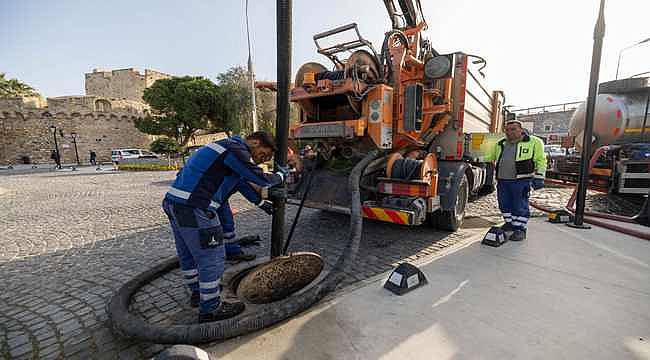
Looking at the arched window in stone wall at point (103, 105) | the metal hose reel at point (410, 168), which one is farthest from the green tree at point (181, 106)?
the metal hose reel at point (410, 168)

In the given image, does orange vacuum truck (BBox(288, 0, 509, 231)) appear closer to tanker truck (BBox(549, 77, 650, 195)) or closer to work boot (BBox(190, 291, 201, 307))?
work boot (BBox(190, 291, 201, 307))

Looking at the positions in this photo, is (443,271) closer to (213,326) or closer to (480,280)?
(480,280)

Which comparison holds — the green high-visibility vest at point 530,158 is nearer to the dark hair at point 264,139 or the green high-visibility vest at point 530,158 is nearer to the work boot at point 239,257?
the dark hair at point 264,139

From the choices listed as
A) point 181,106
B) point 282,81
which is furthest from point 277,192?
point 181,106

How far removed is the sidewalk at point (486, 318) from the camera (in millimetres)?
1765

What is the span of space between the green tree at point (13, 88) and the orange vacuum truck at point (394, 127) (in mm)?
44133

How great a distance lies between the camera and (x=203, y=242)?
187 cm

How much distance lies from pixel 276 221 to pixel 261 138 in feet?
2.52

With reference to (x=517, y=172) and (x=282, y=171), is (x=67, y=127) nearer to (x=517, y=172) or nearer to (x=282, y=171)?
(x=282, y=171)

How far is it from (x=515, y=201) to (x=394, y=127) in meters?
1.90

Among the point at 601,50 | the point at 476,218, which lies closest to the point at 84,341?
the point at 476,218

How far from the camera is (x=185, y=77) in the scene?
2452 centimetres

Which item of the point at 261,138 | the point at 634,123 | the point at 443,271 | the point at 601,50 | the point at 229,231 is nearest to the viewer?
the point at 261,138

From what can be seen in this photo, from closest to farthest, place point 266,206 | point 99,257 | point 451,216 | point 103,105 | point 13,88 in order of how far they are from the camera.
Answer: point 266,206, point 99,257, point 451,216, point 103,105, point 13,88
